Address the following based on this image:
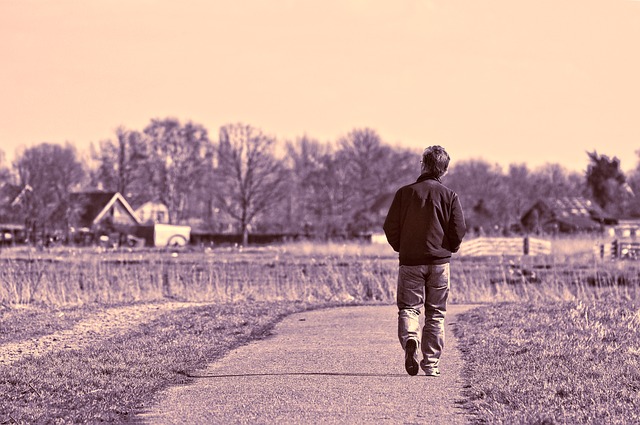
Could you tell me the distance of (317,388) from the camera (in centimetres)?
809

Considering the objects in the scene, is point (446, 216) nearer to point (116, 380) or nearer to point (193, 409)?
point (193, 409)

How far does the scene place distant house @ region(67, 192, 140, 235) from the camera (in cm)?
7344

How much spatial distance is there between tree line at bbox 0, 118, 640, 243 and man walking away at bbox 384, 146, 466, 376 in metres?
61.4

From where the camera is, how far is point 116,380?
28.4ft

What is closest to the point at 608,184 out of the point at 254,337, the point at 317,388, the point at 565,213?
the point at 565,213

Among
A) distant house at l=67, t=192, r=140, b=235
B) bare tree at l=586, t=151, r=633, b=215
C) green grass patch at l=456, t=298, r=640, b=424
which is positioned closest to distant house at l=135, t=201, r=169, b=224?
distant house at l=67, t=192, r=140, b=235

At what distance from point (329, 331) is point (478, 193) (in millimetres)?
91764

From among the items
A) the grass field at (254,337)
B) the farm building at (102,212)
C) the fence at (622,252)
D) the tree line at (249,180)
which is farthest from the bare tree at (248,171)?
the grass field at (254,337)

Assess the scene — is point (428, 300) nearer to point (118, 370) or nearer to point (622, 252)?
point (118, 370)

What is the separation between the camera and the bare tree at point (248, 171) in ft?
242

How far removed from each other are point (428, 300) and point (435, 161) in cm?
129

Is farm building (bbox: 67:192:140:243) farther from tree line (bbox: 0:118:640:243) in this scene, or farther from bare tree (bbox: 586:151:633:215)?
bare tree (bbox: 586:151:633:215)

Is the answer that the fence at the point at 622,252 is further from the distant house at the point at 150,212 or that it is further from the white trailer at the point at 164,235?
the distant house at the point at 150,212

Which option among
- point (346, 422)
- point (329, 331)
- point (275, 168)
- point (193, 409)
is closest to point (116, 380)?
point (193, 409)
